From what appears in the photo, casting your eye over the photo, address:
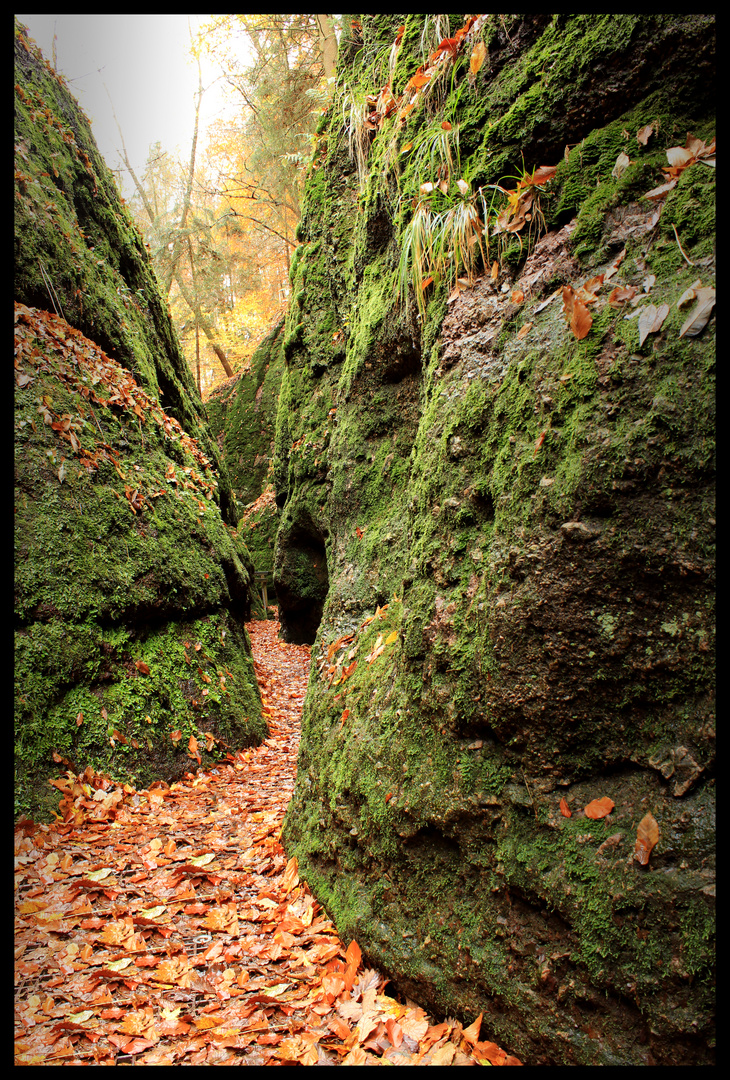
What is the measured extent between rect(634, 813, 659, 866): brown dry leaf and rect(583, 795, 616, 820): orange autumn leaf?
10 centimetres

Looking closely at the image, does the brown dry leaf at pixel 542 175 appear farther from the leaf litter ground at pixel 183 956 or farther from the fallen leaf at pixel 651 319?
the leaf litter ground at pixel 183 956

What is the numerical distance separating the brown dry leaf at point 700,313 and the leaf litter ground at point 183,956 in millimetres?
2439

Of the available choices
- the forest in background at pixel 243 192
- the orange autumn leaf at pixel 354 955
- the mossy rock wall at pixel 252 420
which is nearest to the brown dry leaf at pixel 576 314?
the orange autumn leaf at pixel 354 955

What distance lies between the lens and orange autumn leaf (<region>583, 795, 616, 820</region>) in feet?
5.32

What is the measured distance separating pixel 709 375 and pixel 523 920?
188 cm

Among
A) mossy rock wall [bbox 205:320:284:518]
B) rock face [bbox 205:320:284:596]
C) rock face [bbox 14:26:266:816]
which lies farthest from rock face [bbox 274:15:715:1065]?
mossy rock wall [bbox 205:320:284:518]

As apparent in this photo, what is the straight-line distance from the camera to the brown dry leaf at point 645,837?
1483 millimetres

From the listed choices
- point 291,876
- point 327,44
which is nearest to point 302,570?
point 291,876

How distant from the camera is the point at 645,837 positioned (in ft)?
4.93

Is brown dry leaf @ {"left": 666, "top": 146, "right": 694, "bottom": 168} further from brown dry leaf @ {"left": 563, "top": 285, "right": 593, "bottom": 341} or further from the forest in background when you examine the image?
the forest in background

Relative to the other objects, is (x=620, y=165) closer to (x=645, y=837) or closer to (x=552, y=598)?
(x=552, y=598)

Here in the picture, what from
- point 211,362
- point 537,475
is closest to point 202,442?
point 537,475

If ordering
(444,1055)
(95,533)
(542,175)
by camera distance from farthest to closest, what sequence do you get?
(95,533), (542,175), (444,1055)

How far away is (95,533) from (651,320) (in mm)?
4337
